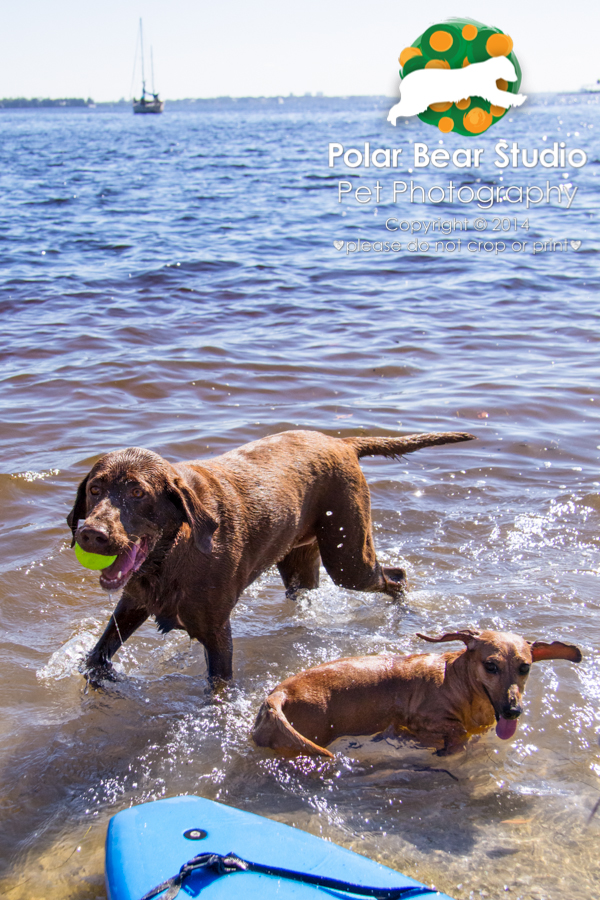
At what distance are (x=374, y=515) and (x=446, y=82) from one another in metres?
6.57

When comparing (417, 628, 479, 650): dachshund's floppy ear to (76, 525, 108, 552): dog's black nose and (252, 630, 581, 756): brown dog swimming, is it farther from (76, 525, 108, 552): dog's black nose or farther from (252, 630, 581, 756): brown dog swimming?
(76, 525, 108, 552): dog's black nose

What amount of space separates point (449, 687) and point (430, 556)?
227 cm

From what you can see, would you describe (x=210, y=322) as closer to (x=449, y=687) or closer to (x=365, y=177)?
(x=449, y=687)

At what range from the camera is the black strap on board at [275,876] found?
2900 mm

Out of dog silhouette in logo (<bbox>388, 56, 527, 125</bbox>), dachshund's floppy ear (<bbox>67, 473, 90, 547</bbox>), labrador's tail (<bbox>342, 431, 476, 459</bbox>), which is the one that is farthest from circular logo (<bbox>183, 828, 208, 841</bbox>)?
dog silhouette in logo (<bbox>388, 56, 527, 125</bbox>)

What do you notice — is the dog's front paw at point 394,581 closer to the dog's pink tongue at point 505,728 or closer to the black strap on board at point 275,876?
the dog's pink tongue at point 505,728

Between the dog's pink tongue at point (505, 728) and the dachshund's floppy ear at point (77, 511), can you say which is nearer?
the dog's pink tongue at point (505, 728)

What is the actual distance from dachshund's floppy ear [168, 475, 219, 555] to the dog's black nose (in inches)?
18.8

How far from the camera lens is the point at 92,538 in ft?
11.8

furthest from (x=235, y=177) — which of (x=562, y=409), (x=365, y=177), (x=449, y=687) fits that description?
(x=449, y=687)

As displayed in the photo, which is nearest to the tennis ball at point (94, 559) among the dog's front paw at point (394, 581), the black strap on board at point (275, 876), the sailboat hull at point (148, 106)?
the black strap on board at point (275, 876)

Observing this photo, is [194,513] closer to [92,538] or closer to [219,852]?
[92,538]

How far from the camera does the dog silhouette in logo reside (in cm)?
1017

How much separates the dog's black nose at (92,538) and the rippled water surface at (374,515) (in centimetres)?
116
